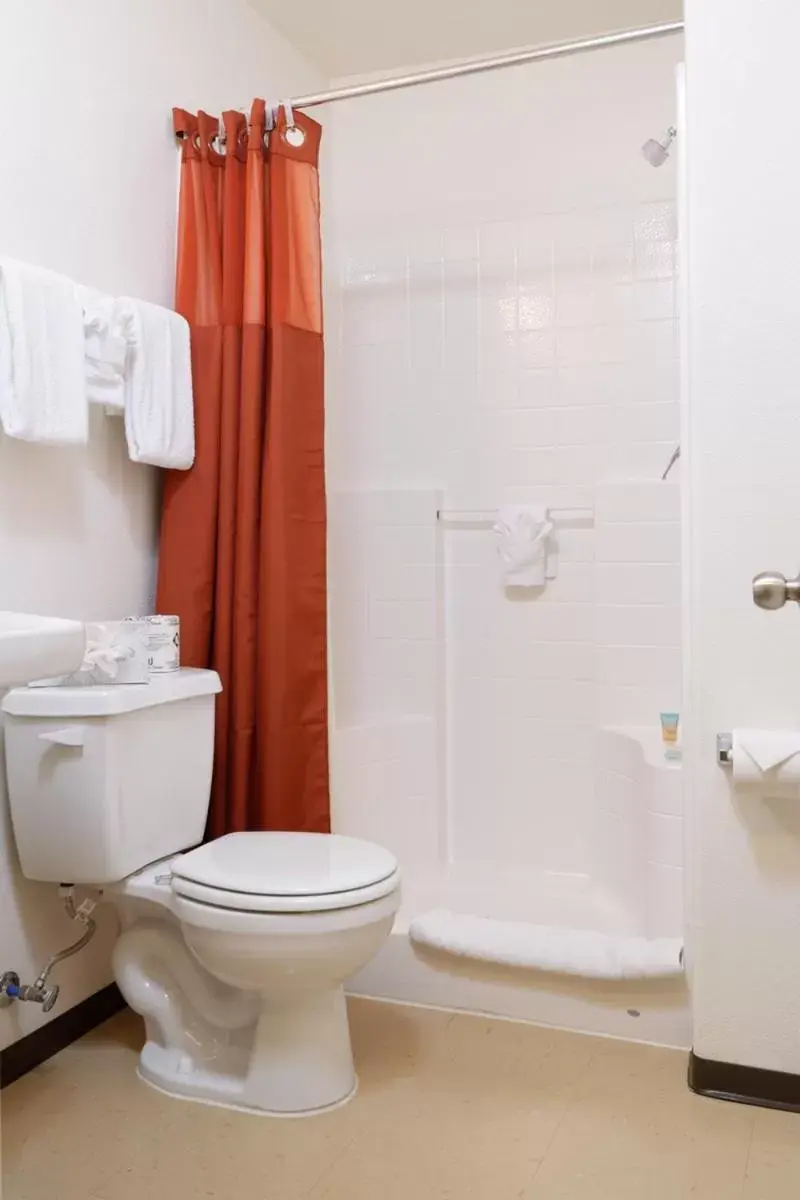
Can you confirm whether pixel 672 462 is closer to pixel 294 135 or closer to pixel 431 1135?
pixel 294 135

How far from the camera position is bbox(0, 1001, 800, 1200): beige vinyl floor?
1667 millimetres

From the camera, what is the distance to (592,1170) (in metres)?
1.70

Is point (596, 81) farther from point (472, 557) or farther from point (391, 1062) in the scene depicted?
point (391, 1062)

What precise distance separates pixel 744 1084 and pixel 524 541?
1.40 m

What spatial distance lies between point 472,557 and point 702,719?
1150 mm

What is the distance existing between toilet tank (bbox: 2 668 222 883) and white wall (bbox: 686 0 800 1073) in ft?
3.28

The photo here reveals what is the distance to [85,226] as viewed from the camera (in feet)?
7.07

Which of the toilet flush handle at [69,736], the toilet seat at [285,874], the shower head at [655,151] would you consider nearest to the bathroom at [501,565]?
the shower head at [655,151]

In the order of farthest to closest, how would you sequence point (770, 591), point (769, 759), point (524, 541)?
point (524, 541) < point (769, 759) < point (770, 591)

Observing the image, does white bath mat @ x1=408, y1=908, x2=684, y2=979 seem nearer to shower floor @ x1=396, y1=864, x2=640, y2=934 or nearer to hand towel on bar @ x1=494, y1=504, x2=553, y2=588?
shower floor @ x1=396, y1=864, x2=640, y2=934

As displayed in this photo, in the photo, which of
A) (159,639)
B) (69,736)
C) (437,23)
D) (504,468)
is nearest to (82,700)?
(69,736)

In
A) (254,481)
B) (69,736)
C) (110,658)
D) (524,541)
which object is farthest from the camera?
(524,541)

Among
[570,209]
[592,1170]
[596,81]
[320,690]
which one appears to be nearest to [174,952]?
[320,690]

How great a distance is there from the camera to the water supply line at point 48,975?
193 cm
